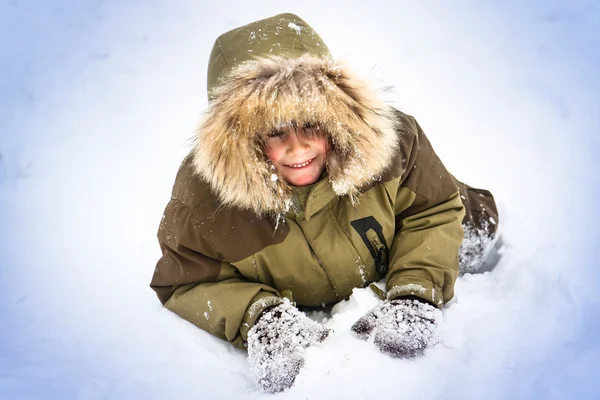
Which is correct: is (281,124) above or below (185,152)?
above

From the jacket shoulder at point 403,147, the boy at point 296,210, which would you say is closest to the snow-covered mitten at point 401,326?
the boy at point 296,210

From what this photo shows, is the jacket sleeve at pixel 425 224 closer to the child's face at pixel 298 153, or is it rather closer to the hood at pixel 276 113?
the hood at pixel 276 113

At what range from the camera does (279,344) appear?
1451 mm

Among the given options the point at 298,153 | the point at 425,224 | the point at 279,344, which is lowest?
the point at 279,344

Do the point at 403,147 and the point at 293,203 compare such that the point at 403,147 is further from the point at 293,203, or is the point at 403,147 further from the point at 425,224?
the point at 293,203

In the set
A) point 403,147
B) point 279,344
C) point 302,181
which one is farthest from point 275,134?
point 279,344

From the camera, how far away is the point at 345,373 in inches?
54.7

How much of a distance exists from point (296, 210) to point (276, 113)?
393 mm

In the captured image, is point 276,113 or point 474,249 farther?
point 474,249

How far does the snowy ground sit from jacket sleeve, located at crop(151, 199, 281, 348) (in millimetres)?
63

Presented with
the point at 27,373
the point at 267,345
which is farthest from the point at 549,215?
the point at 27,373

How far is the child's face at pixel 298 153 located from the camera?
1483 millimetres

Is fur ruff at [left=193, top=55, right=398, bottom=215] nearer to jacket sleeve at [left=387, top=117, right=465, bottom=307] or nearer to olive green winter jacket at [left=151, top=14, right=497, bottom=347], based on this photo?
olive green winter jacket at [left=151, top=14, right=497, bottom=347]

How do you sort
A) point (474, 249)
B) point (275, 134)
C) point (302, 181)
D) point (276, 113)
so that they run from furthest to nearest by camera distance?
1. point (474, 249)
2. point (302, 181)
3. point (275, 134)
4. point (276, 113)
